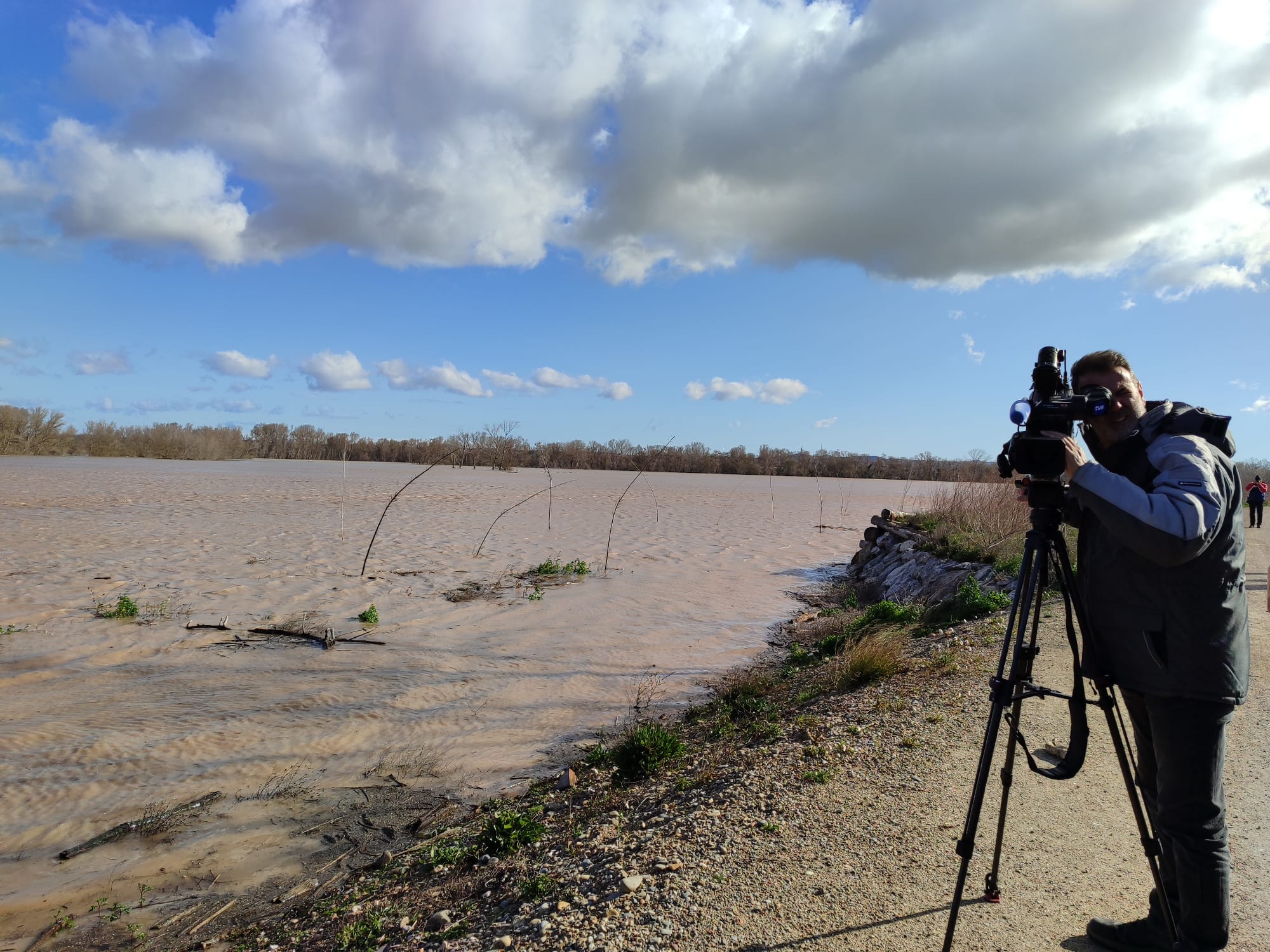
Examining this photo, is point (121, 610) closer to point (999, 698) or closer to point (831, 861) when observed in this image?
point (831, 861)

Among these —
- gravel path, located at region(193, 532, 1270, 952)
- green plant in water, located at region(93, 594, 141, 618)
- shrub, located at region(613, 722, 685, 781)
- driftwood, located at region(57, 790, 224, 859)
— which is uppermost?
gravel path, located at region(193, 532, 1270, 952)

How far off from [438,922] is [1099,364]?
12.3 feet

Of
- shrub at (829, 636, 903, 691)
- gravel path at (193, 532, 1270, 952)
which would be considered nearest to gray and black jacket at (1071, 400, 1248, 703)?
gravel path at (193, 532, 1270, 952)

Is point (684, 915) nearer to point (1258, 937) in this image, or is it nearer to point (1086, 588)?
point (1086, 588)

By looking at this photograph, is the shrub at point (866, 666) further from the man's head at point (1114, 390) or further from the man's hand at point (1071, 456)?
the man's hand at point (1071, 456)

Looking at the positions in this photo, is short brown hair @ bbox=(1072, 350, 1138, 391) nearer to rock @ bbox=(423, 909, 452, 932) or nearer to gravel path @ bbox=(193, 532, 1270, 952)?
gravel path @ bbox=(193, 532, 1270, 952)

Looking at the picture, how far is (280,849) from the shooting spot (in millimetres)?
4824

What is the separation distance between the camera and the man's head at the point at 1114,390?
9.04ft

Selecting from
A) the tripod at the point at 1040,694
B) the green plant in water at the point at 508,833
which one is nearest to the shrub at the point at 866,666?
the green plant in water at the point at 508,833

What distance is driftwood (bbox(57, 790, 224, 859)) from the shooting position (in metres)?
4.74

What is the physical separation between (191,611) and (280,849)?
7.69 m

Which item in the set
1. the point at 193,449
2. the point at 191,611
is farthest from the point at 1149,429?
the point at 193,449

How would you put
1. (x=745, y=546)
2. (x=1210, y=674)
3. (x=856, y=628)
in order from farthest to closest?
(x=745, y=546) → (x=856, y=628) → (x=1210, y=674)

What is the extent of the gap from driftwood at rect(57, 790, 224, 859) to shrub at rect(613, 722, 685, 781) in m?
3.10
